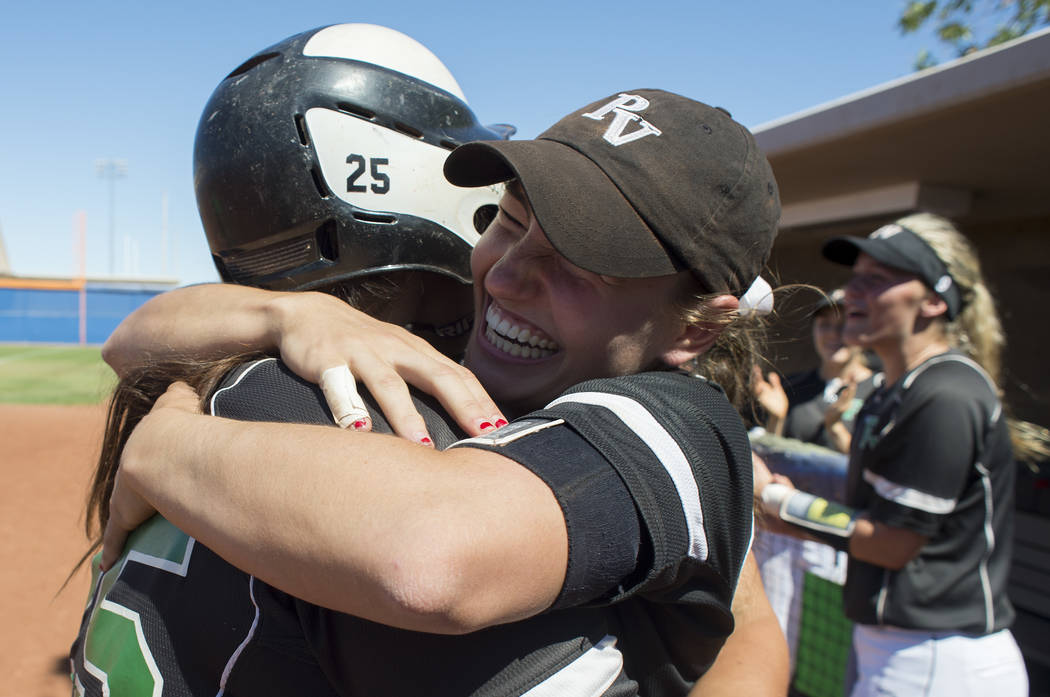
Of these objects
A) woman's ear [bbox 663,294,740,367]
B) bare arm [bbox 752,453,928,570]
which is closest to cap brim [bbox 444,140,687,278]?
woman's ear [bbox 663,294,740,367]

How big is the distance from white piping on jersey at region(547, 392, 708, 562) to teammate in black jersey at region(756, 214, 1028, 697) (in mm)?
2434

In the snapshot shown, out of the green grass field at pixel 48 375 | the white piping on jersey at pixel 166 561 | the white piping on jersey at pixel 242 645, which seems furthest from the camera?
the green grass field at pixel 48 375

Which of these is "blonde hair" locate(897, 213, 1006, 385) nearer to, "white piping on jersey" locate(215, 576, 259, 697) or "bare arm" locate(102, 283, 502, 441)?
"bare arm" locate(102, 283, 502, 441)

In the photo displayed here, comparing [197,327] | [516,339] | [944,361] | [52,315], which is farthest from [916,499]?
[52,315]

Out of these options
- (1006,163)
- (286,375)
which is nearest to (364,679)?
(286,375)

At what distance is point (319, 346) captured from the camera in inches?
45.6

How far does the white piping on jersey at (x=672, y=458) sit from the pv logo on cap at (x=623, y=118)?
1.54 ft

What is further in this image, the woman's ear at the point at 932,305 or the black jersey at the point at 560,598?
the woman's ear at the point at 932,305

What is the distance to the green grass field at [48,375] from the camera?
18047 mm

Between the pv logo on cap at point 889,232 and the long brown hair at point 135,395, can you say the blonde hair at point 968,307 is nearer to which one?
the pv logo on cap at point 889,232

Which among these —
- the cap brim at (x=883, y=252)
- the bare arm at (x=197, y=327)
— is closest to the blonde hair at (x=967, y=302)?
the cap brim at (x=883, y=252)

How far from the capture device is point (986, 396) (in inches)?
122

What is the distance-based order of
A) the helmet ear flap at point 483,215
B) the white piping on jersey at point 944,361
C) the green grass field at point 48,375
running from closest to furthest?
1. the helmet ear flap at point 483,215
2. the white piping on jersey at point 944,361
3. the green grass field at point 48,375

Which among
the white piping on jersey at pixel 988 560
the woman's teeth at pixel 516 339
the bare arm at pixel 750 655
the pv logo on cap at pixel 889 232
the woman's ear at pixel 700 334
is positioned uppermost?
the pv logo on cap at pixel 889 232
